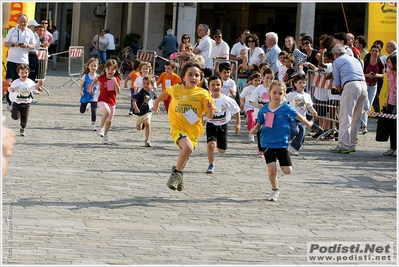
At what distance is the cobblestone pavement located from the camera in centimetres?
739

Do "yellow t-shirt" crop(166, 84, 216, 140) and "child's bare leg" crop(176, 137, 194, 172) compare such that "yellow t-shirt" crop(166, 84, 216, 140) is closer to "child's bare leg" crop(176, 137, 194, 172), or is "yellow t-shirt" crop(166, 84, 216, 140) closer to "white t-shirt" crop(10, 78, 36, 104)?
"child's bare leg" crop(176, 137, 194, 172)

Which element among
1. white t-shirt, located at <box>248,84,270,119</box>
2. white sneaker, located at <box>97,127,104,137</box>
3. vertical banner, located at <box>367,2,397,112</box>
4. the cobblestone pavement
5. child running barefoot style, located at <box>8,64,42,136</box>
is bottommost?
the cobblestone pavement

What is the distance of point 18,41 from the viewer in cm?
1967

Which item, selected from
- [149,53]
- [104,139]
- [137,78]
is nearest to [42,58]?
[149,53]

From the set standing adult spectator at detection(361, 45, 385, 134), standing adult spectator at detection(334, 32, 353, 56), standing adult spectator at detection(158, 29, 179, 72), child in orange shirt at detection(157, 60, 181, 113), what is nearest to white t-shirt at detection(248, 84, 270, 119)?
standing adult spectator at detection(334, 32, 353, 56)

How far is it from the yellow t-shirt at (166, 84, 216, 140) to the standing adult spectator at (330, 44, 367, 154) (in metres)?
5.09

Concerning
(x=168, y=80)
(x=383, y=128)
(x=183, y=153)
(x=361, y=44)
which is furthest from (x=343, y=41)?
(x=183, y=153)

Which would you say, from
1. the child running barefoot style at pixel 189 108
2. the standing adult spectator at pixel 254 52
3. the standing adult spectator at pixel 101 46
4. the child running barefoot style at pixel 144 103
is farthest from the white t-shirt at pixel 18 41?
the standing adult spectator at pixel 101 46

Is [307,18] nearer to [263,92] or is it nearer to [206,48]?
[206,48]

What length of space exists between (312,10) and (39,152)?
77.9 feet

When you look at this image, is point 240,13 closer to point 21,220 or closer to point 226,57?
point 226,57

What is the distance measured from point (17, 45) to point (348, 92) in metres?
7.71

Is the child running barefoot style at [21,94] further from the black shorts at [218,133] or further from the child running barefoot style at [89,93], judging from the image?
the black shorts at [218,133]

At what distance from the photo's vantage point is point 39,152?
1337cm
